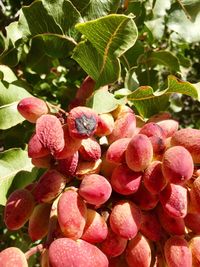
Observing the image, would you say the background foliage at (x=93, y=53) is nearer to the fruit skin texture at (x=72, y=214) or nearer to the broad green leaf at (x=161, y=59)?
the broad green leaf at (x=161, y=59)

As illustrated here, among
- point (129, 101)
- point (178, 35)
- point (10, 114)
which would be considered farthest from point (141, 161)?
point (178, 35)

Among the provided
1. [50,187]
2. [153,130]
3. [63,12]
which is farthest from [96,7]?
[50,187]

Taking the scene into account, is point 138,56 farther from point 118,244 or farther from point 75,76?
point 118,244

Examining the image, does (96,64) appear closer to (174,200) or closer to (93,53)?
(93,53)

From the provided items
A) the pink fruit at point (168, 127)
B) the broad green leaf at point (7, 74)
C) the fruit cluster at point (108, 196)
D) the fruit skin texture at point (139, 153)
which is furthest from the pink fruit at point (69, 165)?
the broad green leaf at point (7, 74)

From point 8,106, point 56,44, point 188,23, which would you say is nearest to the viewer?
point 8,106

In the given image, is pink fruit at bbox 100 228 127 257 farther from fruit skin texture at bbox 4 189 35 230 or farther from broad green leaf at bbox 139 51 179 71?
broad green leaf at bbox 139 51 179 71

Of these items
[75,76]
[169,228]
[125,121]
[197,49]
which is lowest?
[197,49]
